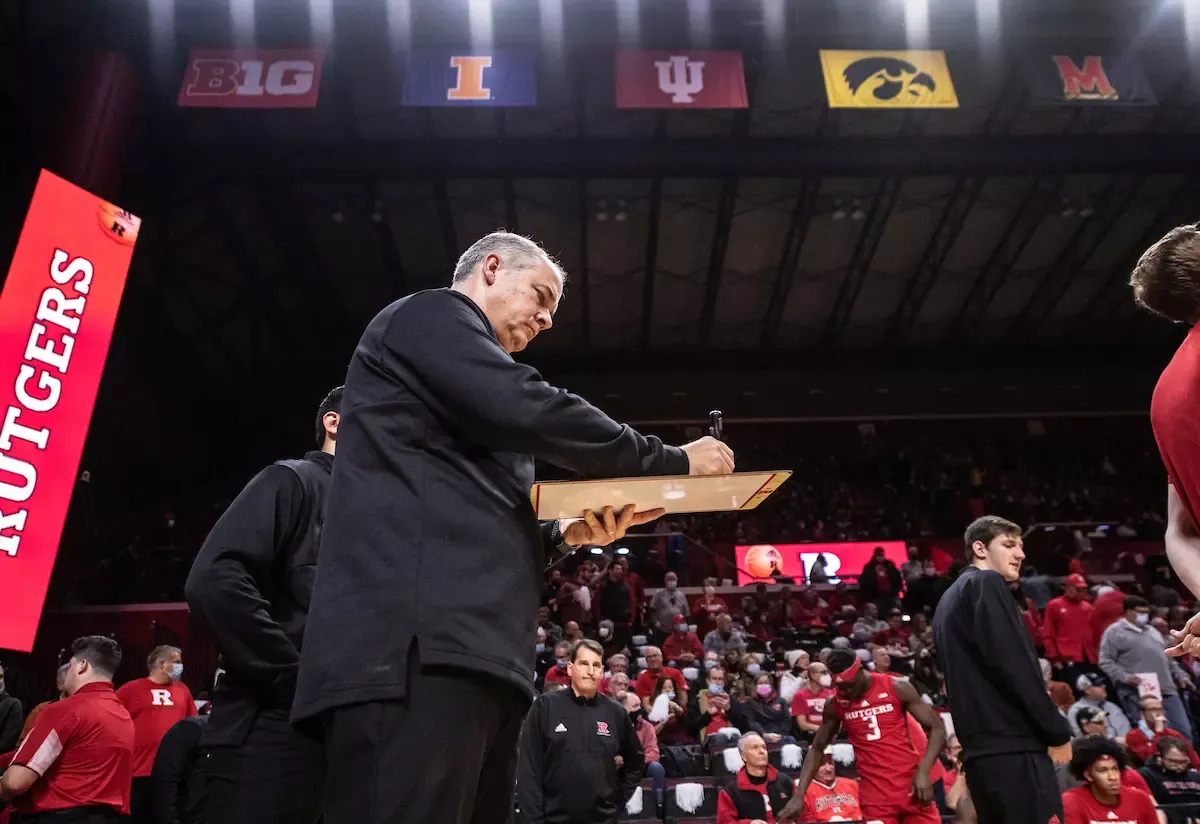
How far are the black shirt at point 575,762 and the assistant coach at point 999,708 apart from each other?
2.07 meters

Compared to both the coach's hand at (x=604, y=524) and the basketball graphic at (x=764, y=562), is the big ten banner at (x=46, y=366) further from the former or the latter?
the basketball graphic at (x=764, y=562)

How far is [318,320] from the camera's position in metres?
17.8

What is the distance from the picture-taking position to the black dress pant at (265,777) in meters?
2.38

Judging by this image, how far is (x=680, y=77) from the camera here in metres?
11.4

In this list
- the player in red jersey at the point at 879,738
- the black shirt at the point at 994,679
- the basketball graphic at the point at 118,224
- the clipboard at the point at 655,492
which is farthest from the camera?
the basketball graphic at the point at 118,224

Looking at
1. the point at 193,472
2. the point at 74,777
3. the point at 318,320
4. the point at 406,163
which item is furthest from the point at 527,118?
the point at 74,777

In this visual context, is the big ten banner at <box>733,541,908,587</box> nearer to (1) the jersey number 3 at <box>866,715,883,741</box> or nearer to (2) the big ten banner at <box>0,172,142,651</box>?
(1) the jersey number 3 at <box>866,715,883,741</box>

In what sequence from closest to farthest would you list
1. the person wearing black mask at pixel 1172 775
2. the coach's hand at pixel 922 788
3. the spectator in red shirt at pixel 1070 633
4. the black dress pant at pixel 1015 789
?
1. the black dress pant at pixel 1015 789
2. the coach's hand at pixel 922 788
3. the person wearing black mask at pixel 1172 775
4. the spectator in red shirt at pixel 1070 633

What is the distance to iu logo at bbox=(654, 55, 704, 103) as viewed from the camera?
36.9ft

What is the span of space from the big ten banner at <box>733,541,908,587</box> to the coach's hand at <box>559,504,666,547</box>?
14.6m

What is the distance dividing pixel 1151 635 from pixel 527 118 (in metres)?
10.4

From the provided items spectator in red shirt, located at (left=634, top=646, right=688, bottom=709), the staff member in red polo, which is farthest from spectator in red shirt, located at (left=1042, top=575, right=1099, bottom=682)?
the staff member in red polo

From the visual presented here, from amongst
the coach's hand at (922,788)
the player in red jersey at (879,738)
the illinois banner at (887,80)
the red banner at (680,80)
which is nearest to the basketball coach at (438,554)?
the coach's hand at (922,788)

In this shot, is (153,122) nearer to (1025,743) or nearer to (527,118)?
(527,118)
